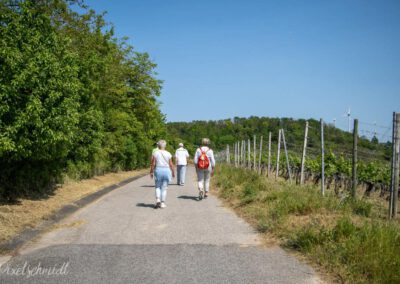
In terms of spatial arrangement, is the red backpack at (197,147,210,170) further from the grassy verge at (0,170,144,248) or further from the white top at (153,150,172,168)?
the grassy verge at (0,170,144,248)

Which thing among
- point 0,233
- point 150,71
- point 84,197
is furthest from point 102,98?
point 150,71

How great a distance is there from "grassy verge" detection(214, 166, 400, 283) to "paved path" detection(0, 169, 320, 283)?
34 centimetres

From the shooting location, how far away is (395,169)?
785cm

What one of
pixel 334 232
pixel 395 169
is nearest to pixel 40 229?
pixel 334 232

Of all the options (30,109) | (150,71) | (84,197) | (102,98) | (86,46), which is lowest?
(84,197)

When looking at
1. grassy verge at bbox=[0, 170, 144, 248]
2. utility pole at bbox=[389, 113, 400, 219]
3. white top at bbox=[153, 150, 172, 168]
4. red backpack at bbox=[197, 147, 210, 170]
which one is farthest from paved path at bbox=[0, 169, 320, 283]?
red backpack at bbox=[197, 147, 210, 170]

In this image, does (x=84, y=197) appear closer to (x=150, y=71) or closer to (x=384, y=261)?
(x=384, y=261)

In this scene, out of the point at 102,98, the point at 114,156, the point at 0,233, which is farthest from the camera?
the point at 114,156

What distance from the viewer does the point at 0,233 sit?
688cm

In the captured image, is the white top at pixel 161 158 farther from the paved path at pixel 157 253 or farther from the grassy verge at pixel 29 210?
the grassy verge at pixel 29 210

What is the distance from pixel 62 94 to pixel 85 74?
3.67 m
